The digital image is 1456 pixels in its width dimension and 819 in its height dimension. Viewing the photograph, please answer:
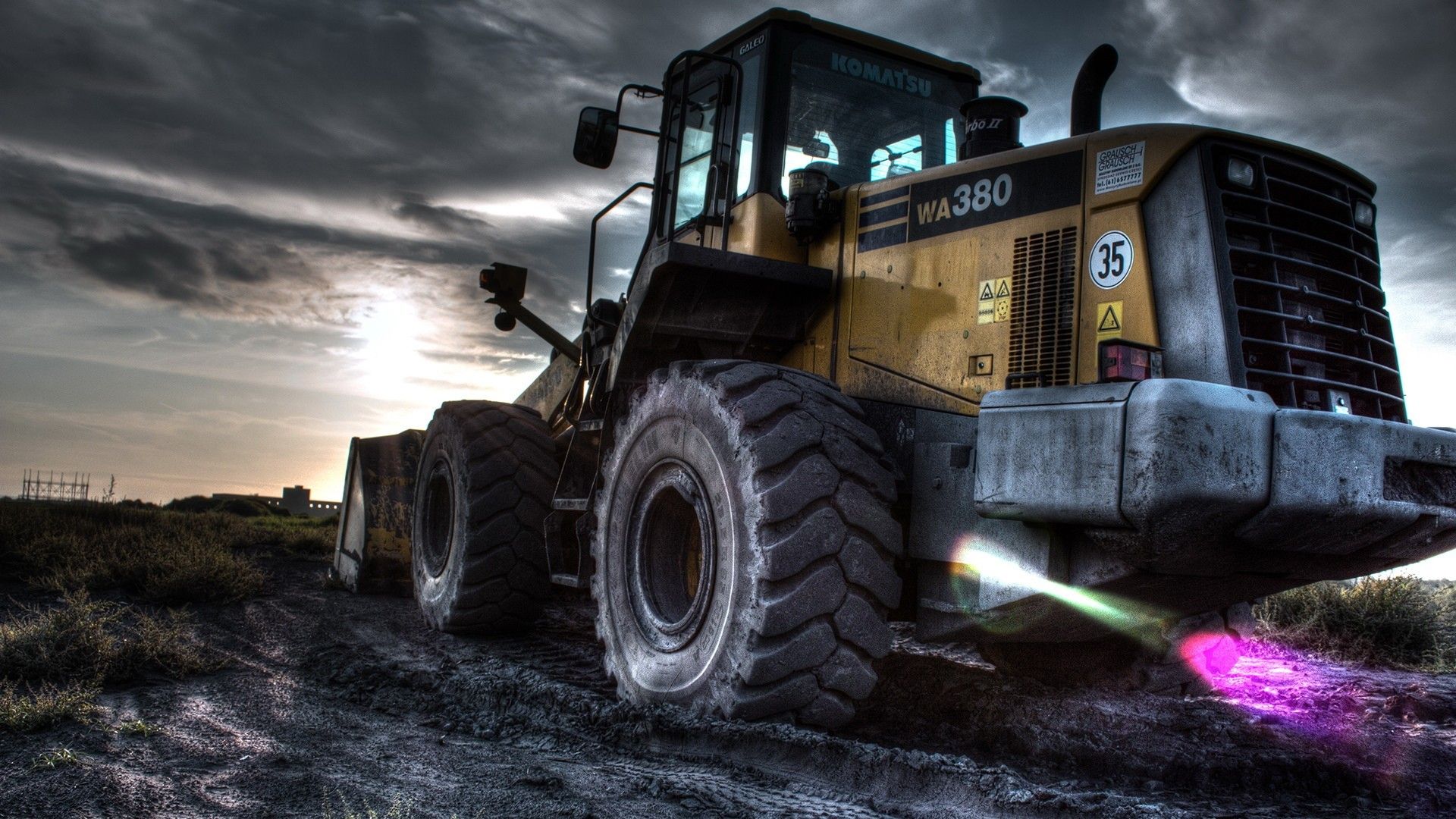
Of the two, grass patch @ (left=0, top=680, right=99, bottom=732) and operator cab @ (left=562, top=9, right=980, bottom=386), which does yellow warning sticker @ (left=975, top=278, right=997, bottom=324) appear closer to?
operator cab @ (left=562, top=9, right=980, bottom=386)

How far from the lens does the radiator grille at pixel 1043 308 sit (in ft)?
14.6

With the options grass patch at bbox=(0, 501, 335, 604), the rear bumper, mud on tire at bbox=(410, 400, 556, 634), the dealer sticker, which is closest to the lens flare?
the rear bumper

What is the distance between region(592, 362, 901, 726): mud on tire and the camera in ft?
13.5

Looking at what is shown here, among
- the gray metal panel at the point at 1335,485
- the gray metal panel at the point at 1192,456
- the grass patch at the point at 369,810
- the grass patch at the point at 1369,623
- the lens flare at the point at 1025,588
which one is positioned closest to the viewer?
the grass patch at the point at 369,810

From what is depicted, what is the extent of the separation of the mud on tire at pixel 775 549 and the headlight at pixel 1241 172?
1.73m

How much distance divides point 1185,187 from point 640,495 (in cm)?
278

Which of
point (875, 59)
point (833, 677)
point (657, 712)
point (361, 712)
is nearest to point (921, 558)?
point (833, 677)

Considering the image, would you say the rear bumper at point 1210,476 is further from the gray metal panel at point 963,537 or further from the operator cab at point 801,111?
the operator cab at point 801,111

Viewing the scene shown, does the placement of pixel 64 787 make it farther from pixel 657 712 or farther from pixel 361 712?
pixel 657 712

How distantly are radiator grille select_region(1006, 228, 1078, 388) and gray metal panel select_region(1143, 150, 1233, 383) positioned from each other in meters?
0.34

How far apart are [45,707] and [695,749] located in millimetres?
2467

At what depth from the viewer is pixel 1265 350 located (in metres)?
4.14

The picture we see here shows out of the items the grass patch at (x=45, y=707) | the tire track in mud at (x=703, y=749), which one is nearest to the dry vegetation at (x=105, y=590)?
the grass patch at (x=45, y=707)

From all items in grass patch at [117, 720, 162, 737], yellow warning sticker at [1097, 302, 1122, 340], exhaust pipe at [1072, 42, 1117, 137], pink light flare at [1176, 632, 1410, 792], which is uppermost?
exhaust pipe at [1072, 42, 1117, 137]
